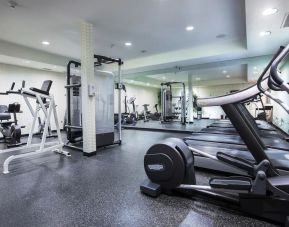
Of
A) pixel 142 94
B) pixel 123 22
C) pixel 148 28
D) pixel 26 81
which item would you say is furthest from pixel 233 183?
pixel 142 94

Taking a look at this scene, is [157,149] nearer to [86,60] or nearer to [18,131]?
[86,60]

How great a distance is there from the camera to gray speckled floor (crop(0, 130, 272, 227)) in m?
1.60

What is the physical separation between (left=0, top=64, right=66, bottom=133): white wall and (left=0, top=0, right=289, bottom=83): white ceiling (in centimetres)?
114

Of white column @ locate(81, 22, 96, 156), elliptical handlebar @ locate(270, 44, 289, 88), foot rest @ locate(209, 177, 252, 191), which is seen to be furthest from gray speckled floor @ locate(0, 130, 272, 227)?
elliptical handlebar @ locate(270, 44, 289, 88)

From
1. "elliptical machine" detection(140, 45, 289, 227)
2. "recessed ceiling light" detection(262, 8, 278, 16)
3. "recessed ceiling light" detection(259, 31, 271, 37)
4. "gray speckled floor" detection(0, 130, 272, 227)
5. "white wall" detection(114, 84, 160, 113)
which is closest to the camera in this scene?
"elliptical machine" detection(140, 45, 289, 227)

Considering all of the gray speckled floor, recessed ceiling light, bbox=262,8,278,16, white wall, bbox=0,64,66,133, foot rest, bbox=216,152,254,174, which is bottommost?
the gray speckled floor

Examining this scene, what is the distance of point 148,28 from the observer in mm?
4449

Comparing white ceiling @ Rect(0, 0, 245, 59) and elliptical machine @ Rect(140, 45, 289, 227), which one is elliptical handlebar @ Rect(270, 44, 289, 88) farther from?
white ceiling @ Rect(0, 0, 245, 59)

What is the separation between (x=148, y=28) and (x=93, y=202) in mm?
3982

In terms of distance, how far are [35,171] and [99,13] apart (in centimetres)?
→ 312

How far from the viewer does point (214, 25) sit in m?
4.31

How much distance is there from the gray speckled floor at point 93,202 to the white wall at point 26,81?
422 cm

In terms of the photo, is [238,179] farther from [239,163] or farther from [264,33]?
[264,33]

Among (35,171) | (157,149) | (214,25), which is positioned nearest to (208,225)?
(157,149)
